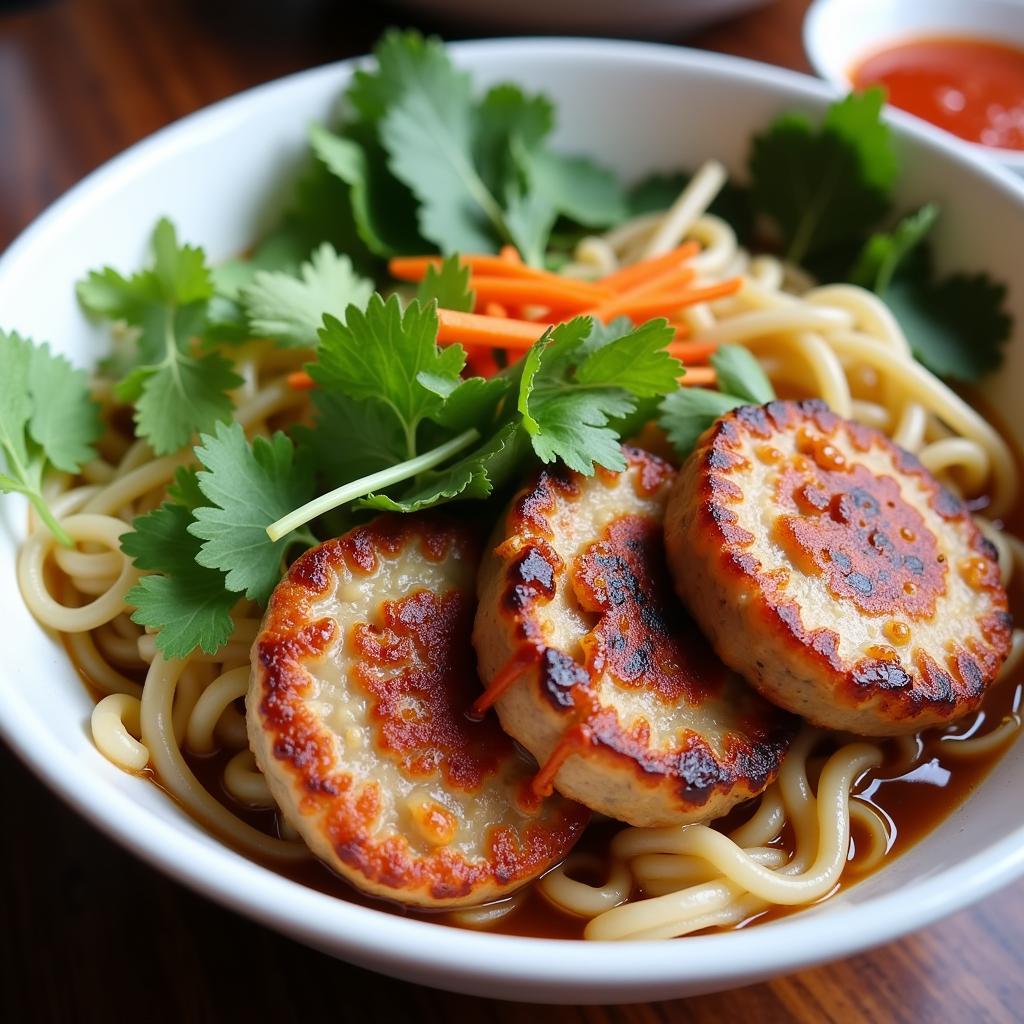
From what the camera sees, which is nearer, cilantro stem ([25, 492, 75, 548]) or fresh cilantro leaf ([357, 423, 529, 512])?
fresh cilantro leaf ([357, 423, 529, 512])

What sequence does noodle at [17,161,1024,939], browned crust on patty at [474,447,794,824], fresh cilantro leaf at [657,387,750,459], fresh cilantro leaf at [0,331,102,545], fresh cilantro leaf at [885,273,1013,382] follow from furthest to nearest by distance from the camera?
fresh cilantro leaf at [885,273,1013,382] < fresh cilantro leaf at [657,387,750,459] < fresh cilantro leaf at [0,331,102,545] < noodle at [17,161,1024,939] < browned crust on patty at [474,447,794,824]

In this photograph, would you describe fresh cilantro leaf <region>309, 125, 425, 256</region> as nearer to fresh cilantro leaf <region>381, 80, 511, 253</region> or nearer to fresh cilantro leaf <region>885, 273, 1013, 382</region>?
fresh cilantro leaf <region>381, 80, 511, 253</region>

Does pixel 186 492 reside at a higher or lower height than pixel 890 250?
higher

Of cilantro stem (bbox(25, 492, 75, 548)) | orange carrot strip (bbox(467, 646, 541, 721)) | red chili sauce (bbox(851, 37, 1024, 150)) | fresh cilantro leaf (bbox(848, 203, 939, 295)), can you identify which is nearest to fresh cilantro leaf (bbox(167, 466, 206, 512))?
cilantro stem (bbox(25, 492, 75, 548))

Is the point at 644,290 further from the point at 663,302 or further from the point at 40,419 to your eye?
the point at 40,419

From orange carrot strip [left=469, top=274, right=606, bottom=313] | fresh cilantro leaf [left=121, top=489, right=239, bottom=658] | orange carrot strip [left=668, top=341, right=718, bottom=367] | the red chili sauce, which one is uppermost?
orange carrot strip [left=469, top=274, right=606, bottom=313]

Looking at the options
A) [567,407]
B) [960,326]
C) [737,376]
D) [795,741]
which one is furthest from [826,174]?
[795,741]
